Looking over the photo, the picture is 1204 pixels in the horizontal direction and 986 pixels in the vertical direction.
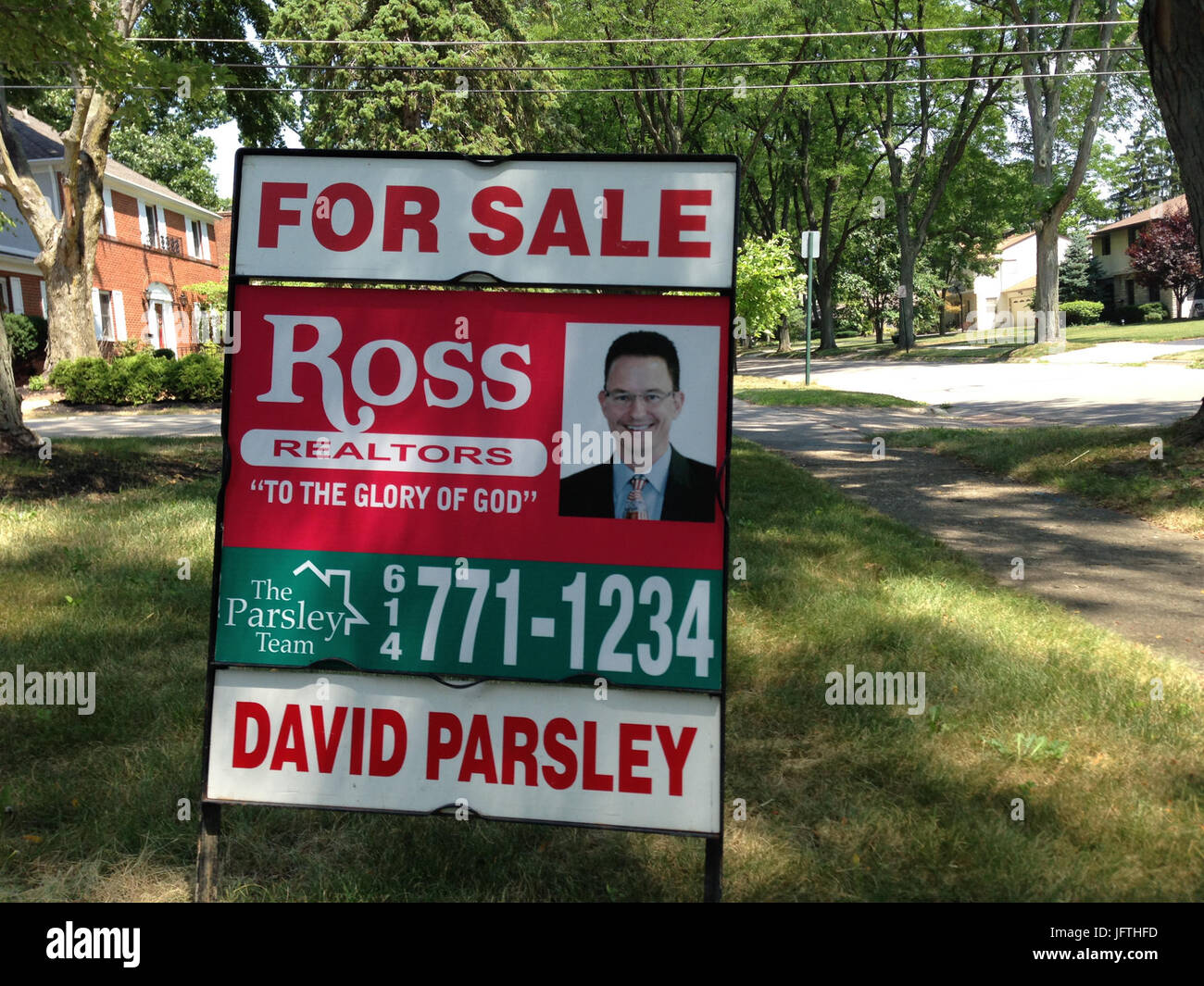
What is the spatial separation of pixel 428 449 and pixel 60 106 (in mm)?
48580

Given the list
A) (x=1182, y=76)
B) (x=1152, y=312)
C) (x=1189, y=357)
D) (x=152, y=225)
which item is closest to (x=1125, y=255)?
→ (x=1152, y=312)

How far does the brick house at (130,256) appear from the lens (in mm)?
30359

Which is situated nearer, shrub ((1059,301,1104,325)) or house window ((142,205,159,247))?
house window ((142,205,159,247))

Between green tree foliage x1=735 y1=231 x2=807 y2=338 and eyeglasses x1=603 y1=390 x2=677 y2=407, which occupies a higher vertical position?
green tree foliage x1=735 y1=231 x2=807 y2=338

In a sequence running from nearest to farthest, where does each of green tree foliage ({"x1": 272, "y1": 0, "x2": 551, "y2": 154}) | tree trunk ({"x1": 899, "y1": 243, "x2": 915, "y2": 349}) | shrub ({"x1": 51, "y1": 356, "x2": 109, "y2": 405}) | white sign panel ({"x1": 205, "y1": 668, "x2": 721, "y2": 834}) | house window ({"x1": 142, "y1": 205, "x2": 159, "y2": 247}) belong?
white sign panel ({"x1": 205, "y1": 668, "x2": 721, "y2": 834}) → shrub ({"x1": 51, "y1": 356, "x2": 109, "y2": 405}) → green tree foliage ({"x1": 272, "y1": 0, "x2": 551, "y2": 154}) → house window ({"x1": 142, "y1": 205, "x2": 159, "y2": 247}) → tree trunk ({"x1": 899, "y1": 243, "x2": 915, "y2": 349})

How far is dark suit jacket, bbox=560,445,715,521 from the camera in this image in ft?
8.42

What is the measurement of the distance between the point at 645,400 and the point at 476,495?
53cm

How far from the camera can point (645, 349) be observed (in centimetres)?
259

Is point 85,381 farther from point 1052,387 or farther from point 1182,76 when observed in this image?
point 1052,387

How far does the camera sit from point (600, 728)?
2559 mm

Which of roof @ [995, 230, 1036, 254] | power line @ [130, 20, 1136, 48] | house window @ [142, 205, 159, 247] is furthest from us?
roof @ [995, 230, 1036, 254]

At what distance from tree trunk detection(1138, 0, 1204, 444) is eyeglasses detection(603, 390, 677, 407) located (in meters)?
6.90

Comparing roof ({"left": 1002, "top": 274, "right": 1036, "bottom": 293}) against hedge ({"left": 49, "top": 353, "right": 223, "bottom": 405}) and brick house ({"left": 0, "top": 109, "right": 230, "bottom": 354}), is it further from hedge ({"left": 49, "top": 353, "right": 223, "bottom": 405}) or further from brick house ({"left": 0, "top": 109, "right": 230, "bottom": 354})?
hedge ({"left": 49, "top": 353, "right": 223, "bottom": 405})

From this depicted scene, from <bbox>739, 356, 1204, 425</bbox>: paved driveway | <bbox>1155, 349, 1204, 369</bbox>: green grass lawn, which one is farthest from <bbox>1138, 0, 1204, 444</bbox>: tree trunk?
<bbox>1155, 349, 1204, 369</bbox>: green grass lawn
